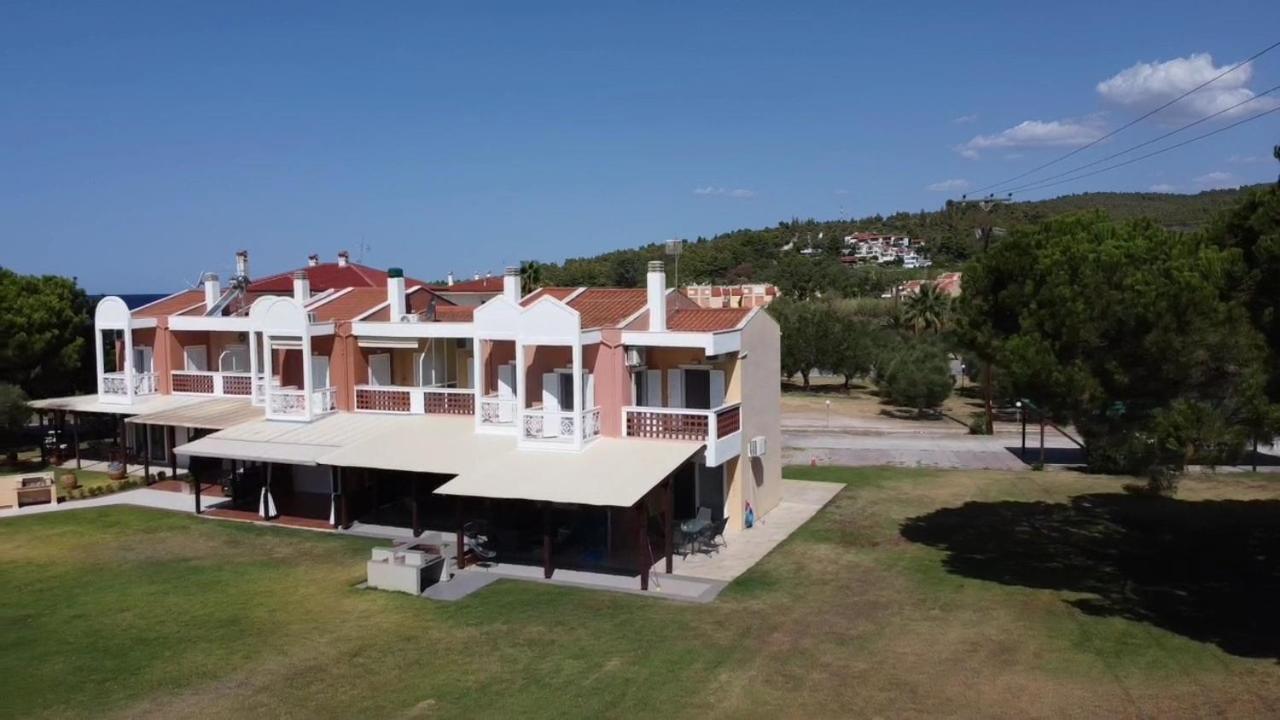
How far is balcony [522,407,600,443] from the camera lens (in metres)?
22.2

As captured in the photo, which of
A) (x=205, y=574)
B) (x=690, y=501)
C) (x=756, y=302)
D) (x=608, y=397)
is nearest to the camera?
(x=205, y=574)

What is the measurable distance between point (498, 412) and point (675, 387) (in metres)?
4.75

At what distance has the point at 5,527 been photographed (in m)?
25.9

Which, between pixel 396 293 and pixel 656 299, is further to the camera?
pixel 396 293

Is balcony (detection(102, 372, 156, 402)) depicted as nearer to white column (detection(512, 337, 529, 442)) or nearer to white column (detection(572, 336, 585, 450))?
white column (detection(512, 337, 529, 442))

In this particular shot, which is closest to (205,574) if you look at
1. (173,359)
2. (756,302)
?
(173,359)

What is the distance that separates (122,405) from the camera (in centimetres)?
3198

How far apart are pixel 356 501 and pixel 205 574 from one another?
5.53 m

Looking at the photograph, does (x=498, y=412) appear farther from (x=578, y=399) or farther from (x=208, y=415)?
(x=208, y=415)

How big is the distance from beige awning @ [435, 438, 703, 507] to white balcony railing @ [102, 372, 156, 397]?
17.2 meters

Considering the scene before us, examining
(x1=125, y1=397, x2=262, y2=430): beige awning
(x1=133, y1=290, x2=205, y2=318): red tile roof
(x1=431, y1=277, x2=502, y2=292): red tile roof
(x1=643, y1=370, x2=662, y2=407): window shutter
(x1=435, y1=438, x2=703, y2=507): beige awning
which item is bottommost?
(x1=435, y1=438, x2=703, y2=507): beige awning

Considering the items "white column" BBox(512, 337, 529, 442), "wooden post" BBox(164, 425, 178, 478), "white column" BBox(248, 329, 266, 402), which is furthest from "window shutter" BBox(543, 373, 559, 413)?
"wooden post" BBox(164, 425, 178, 478)

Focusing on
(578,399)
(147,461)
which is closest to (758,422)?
(578,399)

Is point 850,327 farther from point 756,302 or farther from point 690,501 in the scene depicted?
point 690,501
